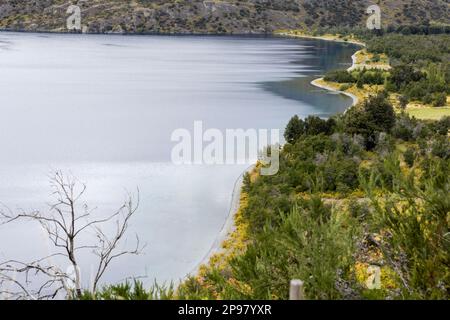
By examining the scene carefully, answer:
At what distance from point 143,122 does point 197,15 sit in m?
89.3

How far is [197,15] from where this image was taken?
120 metres

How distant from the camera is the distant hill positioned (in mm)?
116812

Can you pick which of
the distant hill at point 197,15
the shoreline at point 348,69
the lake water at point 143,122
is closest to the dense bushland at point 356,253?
the lake water at point 143,122

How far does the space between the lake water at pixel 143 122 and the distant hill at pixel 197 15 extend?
3815 centimetres

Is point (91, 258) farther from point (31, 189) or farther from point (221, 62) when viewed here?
point (221, 62)

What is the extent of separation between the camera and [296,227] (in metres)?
8.96

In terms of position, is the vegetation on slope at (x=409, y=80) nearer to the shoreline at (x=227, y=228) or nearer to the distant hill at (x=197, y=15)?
the shoreline at (x=227, y=228)

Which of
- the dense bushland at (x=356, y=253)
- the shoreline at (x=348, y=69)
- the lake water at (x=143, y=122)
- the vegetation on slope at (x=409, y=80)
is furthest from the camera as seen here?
the shoreline at (x=348, y=69)

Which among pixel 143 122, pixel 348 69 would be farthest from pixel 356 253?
pixel 348 69

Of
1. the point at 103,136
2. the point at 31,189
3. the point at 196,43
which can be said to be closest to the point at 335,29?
the point at 196,43

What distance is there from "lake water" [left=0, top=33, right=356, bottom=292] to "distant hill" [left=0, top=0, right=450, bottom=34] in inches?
1502

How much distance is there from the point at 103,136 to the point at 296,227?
22162 millimetres

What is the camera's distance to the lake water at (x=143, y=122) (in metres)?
17.4

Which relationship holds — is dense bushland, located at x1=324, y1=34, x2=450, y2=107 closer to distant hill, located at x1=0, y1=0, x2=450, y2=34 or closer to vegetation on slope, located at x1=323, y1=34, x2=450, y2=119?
vegetation on slope, located at x1=323, y1=34, x2=450, y2=119
